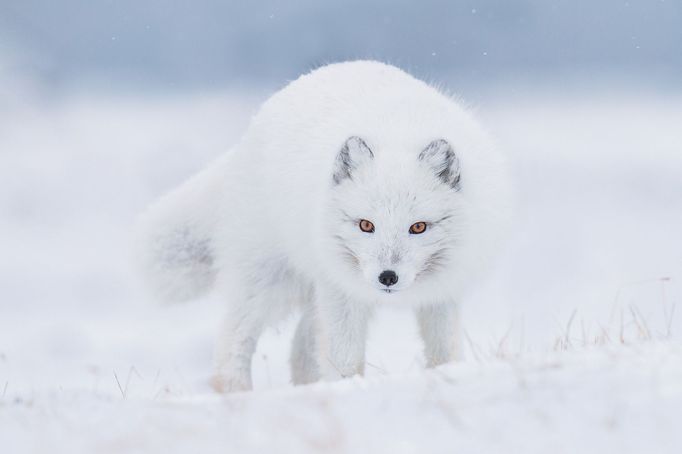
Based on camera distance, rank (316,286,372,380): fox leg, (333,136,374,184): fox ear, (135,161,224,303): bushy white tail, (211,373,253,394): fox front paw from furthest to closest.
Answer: (135,161,224,303): bushy white tail < (211,373,253,394): fox front paw < (316,286,372,380): fox leg < (333,136,374,184): fox ear

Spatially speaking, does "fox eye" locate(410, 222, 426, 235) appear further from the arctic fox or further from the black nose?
the black nose

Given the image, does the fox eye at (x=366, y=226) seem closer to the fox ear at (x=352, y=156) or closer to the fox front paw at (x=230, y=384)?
the fox ear at (x=352, y=156)

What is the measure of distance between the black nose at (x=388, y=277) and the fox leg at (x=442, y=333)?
1.08 m

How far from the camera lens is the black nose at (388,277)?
13.7ft

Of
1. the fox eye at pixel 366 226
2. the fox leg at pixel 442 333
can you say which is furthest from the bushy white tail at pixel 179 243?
the fox eye at pixel 366 226

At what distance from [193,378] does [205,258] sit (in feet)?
2.80

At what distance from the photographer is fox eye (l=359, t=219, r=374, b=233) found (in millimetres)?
4336

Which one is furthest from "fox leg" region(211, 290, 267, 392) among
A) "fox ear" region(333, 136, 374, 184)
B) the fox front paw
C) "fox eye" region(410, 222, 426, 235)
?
"fox eye" region(410, 222, 426, 235)

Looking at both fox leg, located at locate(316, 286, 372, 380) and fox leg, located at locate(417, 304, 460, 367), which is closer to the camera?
fox leg, located at locate(316, 286, 372, 380)

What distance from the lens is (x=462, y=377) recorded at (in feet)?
10.1

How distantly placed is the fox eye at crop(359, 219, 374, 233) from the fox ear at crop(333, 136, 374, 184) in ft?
0.94

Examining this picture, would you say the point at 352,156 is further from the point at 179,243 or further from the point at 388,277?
the point at 179,243

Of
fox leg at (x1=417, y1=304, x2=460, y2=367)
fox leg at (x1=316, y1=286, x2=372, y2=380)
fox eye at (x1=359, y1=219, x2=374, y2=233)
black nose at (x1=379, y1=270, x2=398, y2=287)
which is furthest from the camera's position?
fox leg at (x1=417, y1=304, x2=460, y2=367)

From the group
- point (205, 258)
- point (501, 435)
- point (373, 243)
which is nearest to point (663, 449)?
point (501, 435)
